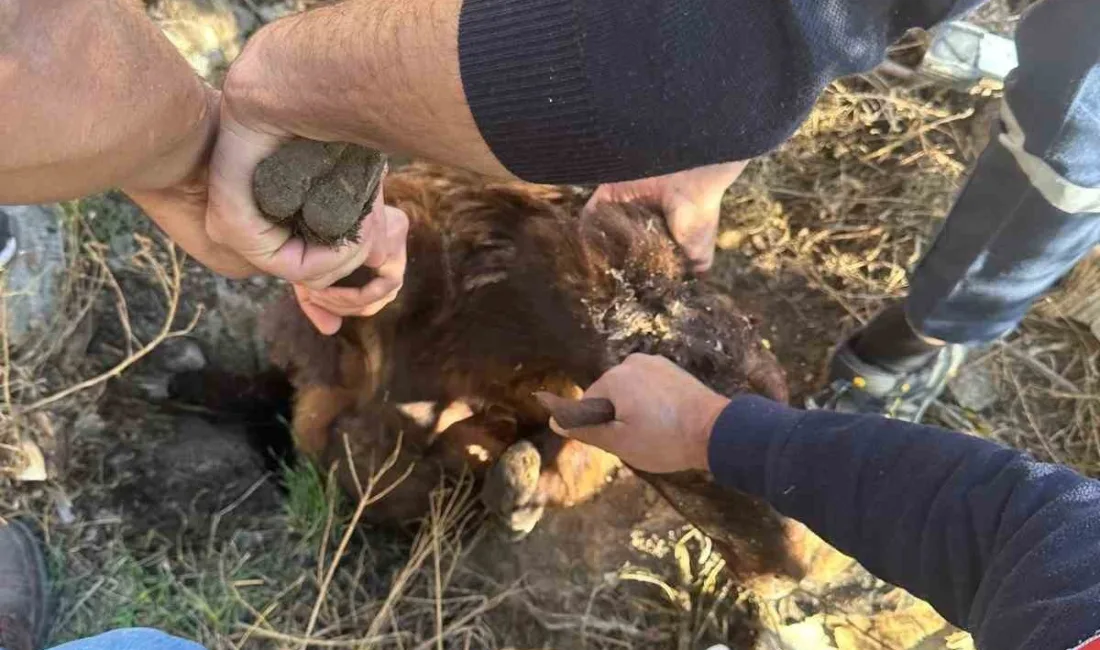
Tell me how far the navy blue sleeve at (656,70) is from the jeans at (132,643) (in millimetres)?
1143

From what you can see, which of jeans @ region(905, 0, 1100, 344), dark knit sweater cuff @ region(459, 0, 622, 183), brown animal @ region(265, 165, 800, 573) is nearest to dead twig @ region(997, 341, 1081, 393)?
jeans @ region(905, 0, 1100, 344)

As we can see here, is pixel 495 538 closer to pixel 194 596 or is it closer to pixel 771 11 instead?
pixel 194 596

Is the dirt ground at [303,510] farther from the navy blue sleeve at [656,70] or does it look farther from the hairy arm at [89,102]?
the navy blue sleeve at [656,70]

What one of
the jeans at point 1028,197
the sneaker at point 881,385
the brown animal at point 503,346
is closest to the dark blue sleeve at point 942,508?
the brown animal at point 503,346

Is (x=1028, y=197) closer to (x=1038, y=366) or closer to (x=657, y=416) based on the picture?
(x=657, y=416)

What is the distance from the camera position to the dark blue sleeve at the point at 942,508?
1.37 meters

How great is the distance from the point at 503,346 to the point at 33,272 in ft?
5.08

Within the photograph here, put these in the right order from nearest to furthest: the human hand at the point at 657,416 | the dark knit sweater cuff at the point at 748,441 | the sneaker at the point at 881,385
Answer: the dark knit sweater cuff at the point at 748,441, the human hand at the point at 657,416, the sneaker at the point at 881,385

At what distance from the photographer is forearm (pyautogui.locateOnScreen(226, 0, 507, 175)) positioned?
1489mm

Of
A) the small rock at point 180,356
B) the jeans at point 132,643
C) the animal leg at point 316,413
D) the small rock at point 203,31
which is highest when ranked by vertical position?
the small rock at point 203,31

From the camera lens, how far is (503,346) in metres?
2.74

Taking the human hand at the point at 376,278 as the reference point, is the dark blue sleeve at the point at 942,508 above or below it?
above

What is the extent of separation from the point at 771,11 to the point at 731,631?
212cm

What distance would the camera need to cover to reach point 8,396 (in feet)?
9.07
